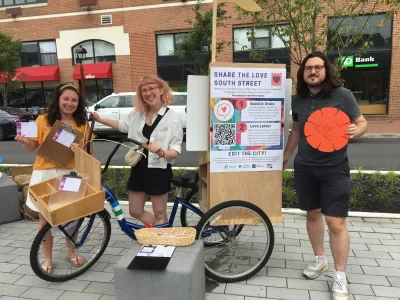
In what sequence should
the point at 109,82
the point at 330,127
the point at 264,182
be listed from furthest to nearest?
the point at 109,82 < the point at 264,182 < the point at 330,127

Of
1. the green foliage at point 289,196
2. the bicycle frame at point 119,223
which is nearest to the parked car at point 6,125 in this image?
the green foliage at point 289,196

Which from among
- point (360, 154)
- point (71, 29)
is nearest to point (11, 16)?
point (71, 29)

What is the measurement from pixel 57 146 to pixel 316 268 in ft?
8.23

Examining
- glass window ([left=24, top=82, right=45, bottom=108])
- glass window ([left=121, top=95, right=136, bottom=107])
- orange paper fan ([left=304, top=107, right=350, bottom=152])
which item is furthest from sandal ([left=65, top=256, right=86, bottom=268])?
glass window ([left=24, top=82, right=45, bottom=108])

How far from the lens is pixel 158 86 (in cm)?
304

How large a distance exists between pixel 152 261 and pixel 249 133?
Result: 1313 mm

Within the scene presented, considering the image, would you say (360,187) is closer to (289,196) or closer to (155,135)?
(289,196)

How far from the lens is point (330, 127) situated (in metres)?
2.57

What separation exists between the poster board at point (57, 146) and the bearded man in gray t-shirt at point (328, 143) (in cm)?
196

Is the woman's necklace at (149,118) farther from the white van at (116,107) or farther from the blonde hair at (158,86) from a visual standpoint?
the white van at (116,107)

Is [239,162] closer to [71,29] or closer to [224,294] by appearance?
[224,294]

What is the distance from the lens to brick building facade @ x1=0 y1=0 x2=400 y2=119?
1731cm

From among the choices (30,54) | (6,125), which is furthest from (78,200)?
(30,54)

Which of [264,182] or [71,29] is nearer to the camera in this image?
[264,182]
